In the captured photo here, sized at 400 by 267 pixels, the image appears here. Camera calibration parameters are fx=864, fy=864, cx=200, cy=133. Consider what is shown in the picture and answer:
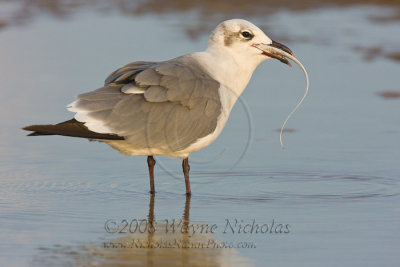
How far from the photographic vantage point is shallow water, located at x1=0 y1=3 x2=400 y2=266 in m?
5.32

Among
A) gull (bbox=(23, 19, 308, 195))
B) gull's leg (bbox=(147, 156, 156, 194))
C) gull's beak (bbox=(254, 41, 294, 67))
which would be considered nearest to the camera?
gull (bbox=(23, 19, 308, 195))

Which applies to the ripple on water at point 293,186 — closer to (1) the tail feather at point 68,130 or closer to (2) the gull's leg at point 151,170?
(2) the gull's leg at point 151,170

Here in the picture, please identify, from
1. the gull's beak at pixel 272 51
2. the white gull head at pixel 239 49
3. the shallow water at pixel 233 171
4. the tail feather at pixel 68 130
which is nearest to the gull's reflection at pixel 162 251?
the shallow water at pixel 233 171

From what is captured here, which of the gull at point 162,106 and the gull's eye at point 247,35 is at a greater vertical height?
the gull's eye at point 247,35

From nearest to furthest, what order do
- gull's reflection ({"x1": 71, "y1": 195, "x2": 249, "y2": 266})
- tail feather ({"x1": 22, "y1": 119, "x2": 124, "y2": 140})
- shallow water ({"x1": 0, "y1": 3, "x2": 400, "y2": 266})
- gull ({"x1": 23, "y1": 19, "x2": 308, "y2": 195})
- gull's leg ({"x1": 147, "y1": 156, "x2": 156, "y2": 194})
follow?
gull's reflection ({"x1": 71, "y1": 195, "x2": 249, "y2": 266}) → shallow water ({"x1": 0, "y1": 3, "x2": 400, "y2": 266}) → tail feather ({"x1": 22, "y1": 119, "x2": 124, "y2": 140}) → gull ({"x1": 23, "y1": 19, "x2": 308, "y2": 195}) → gull's leg ({"x1": 147, "y1": 156, "x2": 156, "y2": 194})

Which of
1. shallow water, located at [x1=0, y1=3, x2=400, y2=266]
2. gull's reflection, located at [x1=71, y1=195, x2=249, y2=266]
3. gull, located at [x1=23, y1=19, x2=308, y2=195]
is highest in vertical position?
gull, located at [x1=23, y1=19, x2=308, y2=195]

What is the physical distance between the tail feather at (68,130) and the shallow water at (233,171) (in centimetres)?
55

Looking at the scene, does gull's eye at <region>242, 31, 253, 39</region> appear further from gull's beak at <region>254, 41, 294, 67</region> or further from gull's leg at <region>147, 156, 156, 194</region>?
gull's leg at <region>147, 156, 156, 194</region>

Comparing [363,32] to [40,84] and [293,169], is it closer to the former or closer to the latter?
[40,84]

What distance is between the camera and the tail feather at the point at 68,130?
229 inches

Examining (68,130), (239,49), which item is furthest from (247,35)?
(68,130)

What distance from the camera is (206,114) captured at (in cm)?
636

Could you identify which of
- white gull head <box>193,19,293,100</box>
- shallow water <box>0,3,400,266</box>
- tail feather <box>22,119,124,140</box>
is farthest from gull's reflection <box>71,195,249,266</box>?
white gull head <box>193,19,293,100</box>

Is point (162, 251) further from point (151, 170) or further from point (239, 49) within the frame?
point (239, 49)
